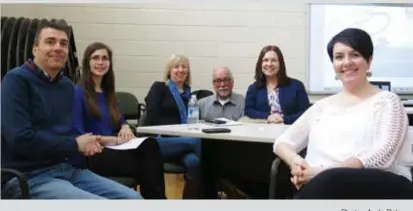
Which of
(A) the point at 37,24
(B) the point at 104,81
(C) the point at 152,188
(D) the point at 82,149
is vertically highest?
(A) the point at 37,24

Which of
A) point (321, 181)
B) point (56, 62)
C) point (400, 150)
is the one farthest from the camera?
point (56, 62)

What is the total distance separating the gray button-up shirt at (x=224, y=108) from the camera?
1.62 metres

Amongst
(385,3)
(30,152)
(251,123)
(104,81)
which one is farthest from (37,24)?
(385,3)

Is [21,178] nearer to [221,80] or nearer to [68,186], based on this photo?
[68,186]

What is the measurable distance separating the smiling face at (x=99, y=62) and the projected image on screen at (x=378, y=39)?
0.72 metres

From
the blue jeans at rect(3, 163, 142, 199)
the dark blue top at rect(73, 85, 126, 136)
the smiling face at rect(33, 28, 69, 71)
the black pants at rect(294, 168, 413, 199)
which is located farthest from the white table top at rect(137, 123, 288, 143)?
the black pants at rect(294, 168, 413, 199)

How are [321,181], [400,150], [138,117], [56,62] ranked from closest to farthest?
1. [321,181]
2. [400,150]
3. [56,62]
4. [138,117]

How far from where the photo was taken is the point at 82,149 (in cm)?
151

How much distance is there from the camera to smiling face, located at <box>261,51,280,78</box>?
5.31ft

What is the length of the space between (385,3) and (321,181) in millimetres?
862

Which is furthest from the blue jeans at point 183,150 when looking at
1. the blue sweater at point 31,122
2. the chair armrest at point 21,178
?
the chair armrest at point 21,178

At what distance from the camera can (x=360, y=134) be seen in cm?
138

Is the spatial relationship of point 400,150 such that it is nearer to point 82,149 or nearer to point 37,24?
point 82,149

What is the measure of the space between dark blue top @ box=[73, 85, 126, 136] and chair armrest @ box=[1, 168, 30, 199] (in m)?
0.22
